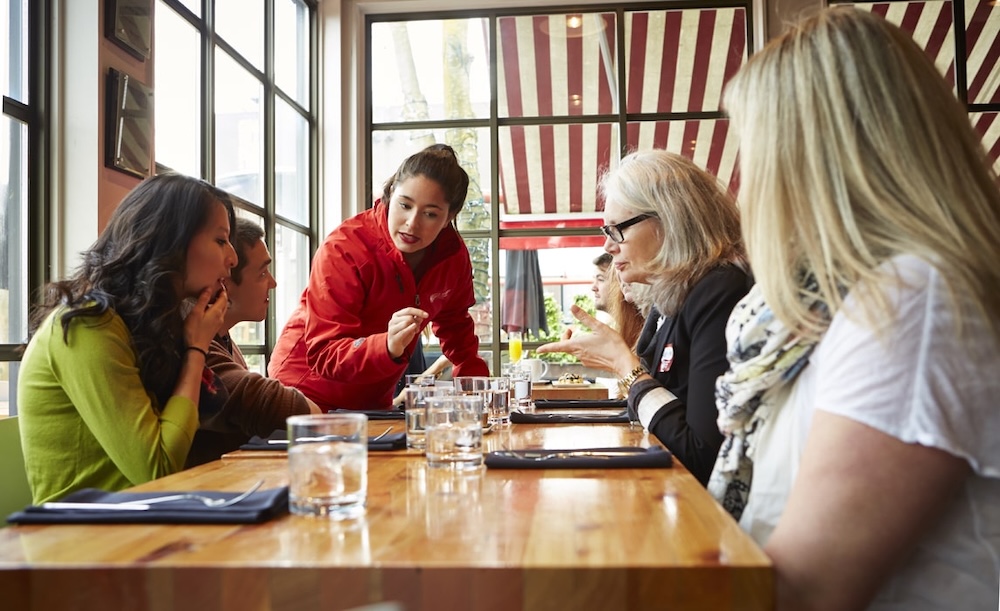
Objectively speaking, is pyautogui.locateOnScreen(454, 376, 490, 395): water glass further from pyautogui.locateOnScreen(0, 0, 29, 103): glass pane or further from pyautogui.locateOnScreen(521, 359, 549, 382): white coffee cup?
pyautogui.locateOnScreen(521, 359, 549, 382): white coffee cup

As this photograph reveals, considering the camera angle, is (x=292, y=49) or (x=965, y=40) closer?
(x=292, y=49)

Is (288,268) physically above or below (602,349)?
above

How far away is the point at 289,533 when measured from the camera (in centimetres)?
88

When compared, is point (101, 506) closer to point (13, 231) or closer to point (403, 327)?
point (403, 327)

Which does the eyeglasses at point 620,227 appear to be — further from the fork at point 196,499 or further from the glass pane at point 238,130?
the glass pane at point 238,130

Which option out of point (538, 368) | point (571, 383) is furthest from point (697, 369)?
point (538, 368)

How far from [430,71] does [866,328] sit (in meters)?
5.61

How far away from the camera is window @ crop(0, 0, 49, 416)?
2770 millimetres

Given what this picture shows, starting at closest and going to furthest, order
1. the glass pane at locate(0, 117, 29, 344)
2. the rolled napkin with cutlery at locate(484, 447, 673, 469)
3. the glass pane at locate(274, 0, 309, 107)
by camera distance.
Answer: the rolled napkin with cutlery at locate(484, 447, 673, 469)
the glass pane at locate(0, 117, 29, 344)
the glass pane at locate(274, 0, 309, 107)

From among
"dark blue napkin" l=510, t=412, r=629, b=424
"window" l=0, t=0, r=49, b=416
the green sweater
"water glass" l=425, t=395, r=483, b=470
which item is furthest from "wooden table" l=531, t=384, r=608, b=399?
"water glass" l=425, t=395, r=483, b=470

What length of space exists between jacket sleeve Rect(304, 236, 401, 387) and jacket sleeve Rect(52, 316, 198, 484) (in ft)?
2.98

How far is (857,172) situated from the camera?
96cm

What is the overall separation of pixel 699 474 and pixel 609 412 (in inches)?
23.6

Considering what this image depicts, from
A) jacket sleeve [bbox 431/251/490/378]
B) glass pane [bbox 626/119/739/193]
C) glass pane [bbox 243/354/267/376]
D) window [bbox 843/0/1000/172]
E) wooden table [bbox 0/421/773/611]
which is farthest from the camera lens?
glass pane [bbox 626/119/739/193]
